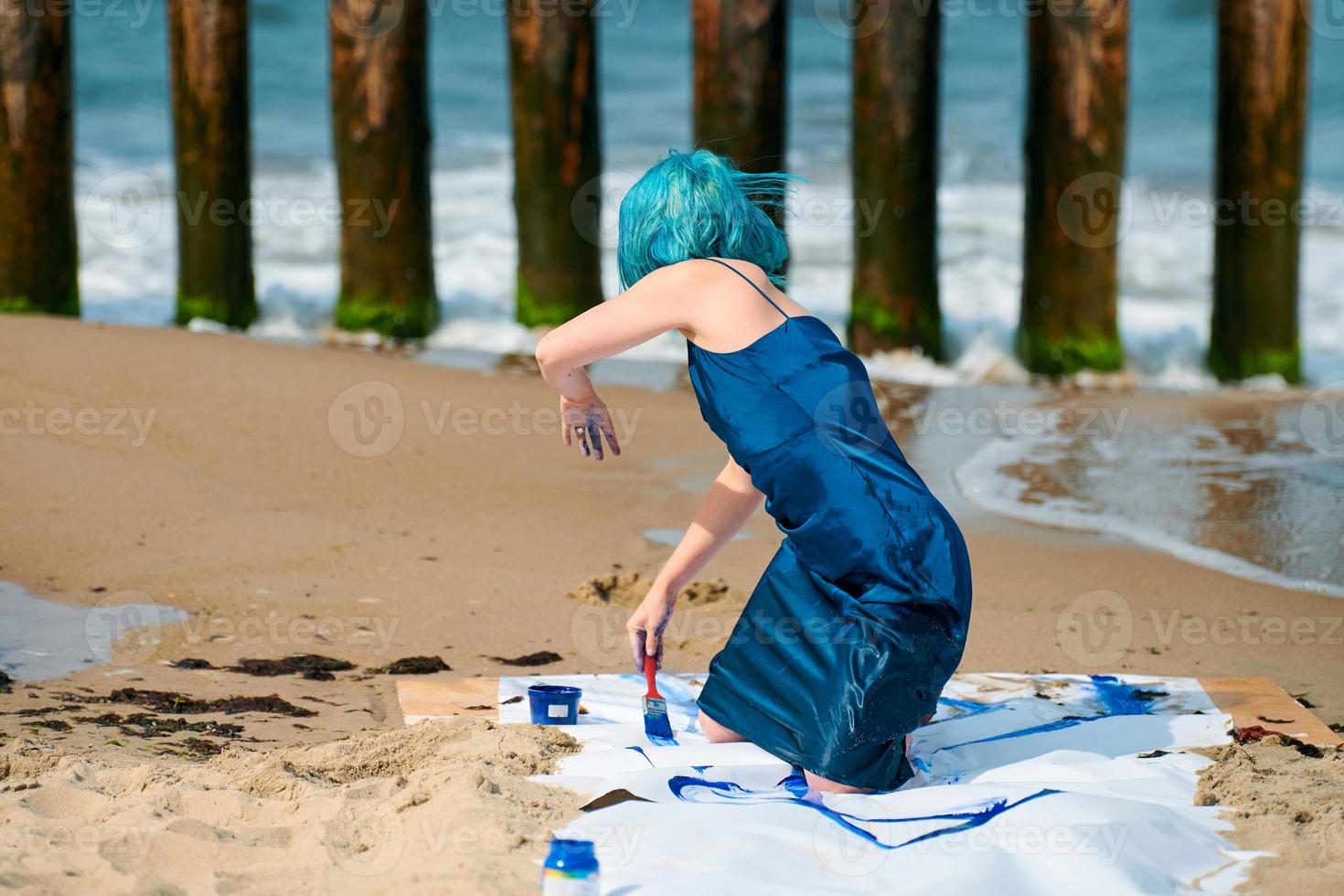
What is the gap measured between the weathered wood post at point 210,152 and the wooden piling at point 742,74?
247 cm

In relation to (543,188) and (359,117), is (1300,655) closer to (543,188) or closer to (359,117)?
(543,188)

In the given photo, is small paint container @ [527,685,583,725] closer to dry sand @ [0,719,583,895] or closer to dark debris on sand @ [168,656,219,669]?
dry sand @ [0,719,583,895]

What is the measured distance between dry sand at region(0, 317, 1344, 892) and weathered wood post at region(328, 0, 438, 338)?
1.09m

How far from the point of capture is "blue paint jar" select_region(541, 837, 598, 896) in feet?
8.45

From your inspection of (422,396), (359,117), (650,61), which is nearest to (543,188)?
(359,117)

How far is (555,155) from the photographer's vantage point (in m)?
8.27

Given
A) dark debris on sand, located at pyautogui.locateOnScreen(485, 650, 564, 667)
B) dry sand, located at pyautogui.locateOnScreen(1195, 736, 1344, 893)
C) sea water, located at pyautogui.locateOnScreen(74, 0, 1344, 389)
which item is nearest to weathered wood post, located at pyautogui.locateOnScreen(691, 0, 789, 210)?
sea water, located at pyautogui.locateOnScreen(74, 0, 1344, 389)

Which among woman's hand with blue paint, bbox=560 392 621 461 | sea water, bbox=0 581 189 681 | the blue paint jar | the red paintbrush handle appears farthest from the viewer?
sea water, bbox=0 581 189 681

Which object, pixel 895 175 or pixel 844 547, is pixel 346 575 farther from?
pixel 895 175

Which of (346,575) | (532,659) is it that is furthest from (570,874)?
(346,575)

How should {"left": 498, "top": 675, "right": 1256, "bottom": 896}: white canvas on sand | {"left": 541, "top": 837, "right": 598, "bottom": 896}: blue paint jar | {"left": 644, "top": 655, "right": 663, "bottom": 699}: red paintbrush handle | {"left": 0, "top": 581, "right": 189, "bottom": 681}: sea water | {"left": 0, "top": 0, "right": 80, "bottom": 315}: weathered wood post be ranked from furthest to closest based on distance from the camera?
1. {"left": 0, "top": 0, "right": 80, "bottom": 315}: weathered wood post
2. {"left": 0, "top": 581, "right": 189, "bottom": 681}: sea water
3. {"left": 644, "top": 655, "right": 663, "bottom": 699}: red paintbrush handle
4. {"left": 498, "top": 675, "right": 1256, "bottom": 896}: white canvas on sand
5. {"left": 541, "top": 837, "right": 598, "bottom": 896}: blue paint jar

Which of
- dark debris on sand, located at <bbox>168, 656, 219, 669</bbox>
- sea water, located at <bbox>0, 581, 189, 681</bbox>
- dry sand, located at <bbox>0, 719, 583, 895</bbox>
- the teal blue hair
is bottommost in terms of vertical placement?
dark debris on sand, located at <bbox>168, 656, 219, 669</bbox>

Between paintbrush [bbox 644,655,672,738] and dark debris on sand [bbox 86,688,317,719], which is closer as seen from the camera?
paintbrush [bbox 644,655,672,738]

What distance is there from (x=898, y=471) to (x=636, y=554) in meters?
2.15
